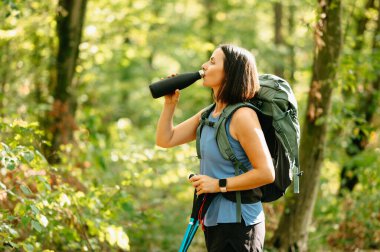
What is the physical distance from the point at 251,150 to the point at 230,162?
19 cm

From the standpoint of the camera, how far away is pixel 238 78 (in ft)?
10.0

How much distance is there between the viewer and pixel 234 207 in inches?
119

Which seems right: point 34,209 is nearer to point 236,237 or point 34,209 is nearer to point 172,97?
point 172,97

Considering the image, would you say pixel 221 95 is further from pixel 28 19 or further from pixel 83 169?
pixel 28 19

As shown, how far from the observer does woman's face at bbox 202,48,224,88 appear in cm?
312

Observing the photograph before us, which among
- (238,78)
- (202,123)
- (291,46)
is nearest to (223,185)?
(202,123)

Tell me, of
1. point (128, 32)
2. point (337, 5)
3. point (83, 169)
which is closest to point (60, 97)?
point (83, 169)

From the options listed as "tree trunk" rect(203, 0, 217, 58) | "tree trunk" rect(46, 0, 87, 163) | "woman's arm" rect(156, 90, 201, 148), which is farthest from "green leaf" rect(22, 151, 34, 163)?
"tree trunk" rect(203, 0, 217, 58)

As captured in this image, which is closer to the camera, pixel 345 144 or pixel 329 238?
pixel 329 238

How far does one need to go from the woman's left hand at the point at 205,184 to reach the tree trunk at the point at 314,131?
2634 millimetres

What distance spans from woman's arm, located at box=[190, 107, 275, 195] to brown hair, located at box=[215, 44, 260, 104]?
117 millimetres

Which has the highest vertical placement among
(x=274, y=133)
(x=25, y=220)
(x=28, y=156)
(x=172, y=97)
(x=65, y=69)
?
(x=172, y=97)

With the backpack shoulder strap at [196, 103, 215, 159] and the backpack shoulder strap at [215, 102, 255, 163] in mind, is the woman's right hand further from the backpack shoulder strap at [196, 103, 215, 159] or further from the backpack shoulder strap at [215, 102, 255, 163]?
the backpack shoulder strap at [215, 102, 255, 163]

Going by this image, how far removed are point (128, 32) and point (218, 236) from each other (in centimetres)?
→ 783
